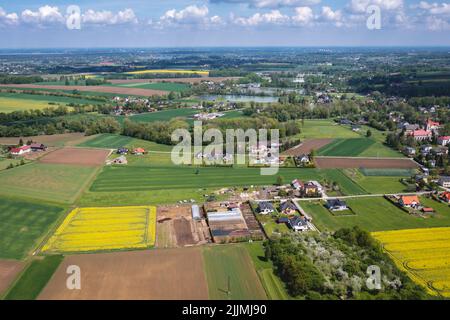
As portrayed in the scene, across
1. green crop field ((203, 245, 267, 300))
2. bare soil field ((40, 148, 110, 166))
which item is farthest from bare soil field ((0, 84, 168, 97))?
green crop field ((203, 245, 267, 300))

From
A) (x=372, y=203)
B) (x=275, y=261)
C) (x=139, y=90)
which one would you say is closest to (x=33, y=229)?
(x=275, y=261)

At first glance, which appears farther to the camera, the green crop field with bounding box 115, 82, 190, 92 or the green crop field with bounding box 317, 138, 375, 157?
the green crop field with bounding box 115, 82, 190, 92

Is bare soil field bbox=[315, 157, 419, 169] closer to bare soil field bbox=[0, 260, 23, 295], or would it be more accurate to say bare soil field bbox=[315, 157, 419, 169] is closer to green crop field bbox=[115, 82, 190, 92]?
bare soil field bbox=[0, 260, 23, 295]

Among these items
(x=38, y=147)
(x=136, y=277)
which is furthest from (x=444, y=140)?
(x=38, y=147)

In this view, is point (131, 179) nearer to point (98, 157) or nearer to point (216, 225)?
point (98, 157)

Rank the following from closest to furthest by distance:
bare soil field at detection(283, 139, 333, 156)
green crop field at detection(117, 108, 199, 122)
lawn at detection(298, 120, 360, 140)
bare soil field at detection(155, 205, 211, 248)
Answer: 1. bare soil field at detection(155, 205, 211, 248)
2. bare soil field at detection(283, 139, 333, 156)
3. lawn at detection(298, 120, 360, 140)
4. green crop field at detection(117, 108, 199, 122)

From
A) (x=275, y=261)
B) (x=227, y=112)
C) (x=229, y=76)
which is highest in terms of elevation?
(x=229, y=76)
